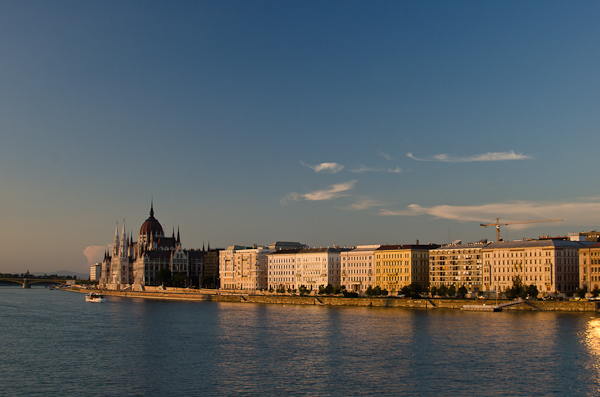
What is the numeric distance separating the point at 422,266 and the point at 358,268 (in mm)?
13435

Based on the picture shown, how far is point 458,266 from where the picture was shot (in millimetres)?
107312

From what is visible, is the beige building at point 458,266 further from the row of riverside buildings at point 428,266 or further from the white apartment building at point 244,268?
the white apartment building at point 244,268

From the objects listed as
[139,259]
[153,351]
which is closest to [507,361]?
[153,351]

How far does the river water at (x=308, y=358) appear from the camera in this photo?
111 feet

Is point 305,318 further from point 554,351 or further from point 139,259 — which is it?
point 139,259

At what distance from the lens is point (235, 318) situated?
7506 centimetres

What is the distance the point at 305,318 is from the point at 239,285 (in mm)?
82020

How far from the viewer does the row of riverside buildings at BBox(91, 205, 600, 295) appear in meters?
94.4

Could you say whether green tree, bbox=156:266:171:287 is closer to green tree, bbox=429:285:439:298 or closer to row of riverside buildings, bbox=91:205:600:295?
row of riverside buildings, bbox=91:205:600:295

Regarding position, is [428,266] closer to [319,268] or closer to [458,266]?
[458,266]

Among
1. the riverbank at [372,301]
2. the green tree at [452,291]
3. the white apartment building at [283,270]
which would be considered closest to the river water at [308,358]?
the riverbank at [372,301]

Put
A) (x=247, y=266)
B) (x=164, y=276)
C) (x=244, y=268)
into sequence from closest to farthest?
(x=247, y=266) → (x=244, y=268) → (x=164, y=276)

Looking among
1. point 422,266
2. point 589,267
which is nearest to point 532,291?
point 589,267

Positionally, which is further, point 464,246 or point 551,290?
point 464,246
